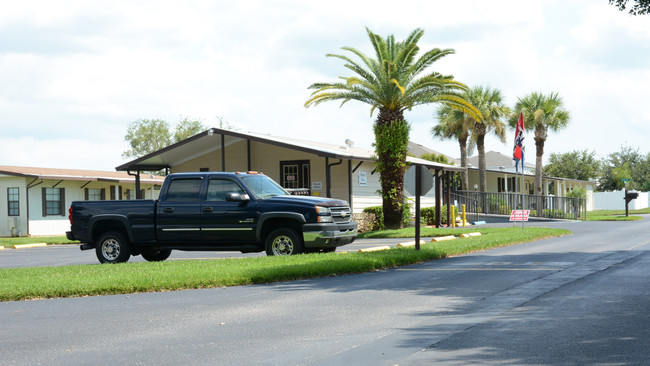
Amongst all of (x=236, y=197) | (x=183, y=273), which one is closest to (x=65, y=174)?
(x=236, y=197)

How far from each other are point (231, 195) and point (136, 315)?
6490mm

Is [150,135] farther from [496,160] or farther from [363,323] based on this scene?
[363,323]

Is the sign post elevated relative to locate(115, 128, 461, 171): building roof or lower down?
lower down

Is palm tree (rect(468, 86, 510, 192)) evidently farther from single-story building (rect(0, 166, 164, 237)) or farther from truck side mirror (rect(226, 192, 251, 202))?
truck side mirror (rect(226, 192, 251, 202))

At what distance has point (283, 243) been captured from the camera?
15836 millimetres

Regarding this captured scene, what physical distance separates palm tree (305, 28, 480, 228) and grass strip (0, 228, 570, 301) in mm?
12551

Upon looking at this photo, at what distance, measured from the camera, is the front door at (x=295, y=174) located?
31.6 meters

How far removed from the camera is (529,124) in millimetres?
48781

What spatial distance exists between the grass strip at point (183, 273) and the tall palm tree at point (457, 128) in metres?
32.1

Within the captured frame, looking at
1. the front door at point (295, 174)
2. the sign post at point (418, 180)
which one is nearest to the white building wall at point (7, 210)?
the front door at point (295, 174)

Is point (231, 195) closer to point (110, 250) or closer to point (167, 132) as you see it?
point (110, 250)

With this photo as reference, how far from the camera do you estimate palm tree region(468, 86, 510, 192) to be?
4803 centimetres

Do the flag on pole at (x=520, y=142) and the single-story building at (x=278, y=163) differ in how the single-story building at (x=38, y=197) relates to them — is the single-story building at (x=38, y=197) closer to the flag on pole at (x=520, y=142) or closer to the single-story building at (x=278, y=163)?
the single-story building at (x=278, y=163)

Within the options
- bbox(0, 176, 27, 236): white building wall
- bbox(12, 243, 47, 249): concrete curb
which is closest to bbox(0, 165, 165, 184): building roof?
bbox(0, 176, 27, 236): white building wall
